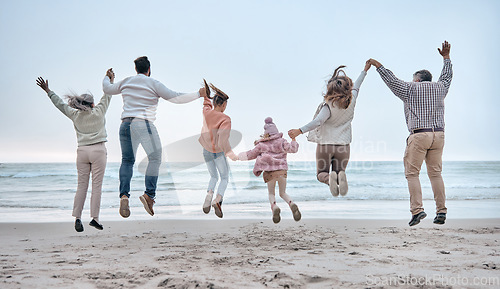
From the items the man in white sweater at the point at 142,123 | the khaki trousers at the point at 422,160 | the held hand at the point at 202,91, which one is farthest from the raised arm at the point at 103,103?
the khaki trousers at the point at 422,160

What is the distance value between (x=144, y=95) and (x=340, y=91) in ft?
8.61

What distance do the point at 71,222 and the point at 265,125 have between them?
17.1ft

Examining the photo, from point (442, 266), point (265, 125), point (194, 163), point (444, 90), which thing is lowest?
point (442, 266)

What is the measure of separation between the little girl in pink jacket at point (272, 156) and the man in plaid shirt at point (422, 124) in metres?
1.62

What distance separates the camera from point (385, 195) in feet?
52.6

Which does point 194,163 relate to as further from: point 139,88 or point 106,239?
point 106,239

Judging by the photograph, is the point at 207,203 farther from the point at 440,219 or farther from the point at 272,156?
the point at 440,219

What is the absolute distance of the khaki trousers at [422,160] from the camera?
235 inches

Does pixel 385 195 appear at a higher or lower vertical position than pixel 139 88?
lower

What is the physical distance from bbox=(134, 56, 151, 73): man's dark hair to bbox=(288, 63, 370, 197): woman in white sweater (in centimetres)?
231

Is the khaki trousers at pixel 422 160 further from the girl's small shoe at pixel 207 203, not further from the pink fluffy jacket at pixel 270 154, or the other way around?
the girl's small shoe at pixel 207 203

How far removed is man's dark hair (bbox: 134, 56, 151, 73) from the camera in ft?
19.2

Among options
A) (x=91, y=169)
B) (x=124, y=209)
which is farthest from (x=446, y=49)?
(x=91, y=169)

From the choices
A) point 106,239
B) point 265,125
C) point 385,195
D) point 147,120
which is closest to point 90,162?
point 147,120
